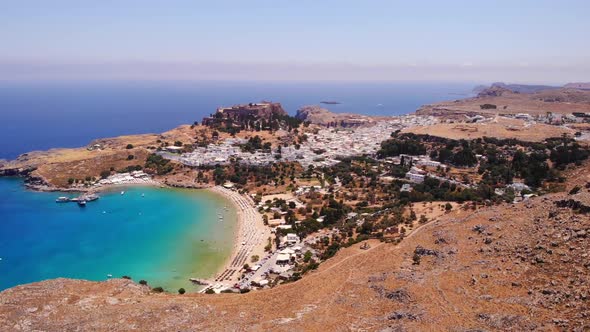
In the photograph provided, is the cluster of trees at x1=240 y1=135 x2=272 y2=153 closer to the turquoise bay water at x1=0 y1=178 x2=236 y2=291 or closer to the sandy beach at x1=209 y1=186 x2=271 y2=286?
the turquoise bay water at x1=0 y1=178 x2=236 y2=291

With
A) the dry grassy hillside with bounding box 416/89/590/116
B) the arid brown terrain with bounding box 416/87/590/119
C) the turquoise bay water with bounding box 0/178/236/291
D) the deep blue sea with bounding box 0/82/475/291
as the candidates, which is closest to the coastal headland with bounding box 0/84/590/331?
the turquoise bay water with bounding box 0/178/236/291

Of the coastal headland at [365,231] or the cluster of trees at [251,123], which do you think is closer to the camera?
the coastal headland at [365,231]

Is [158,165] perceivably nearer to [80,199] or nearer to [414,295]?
[80,199]

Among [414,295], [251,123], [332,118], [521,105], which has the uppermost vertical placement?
[521,105]

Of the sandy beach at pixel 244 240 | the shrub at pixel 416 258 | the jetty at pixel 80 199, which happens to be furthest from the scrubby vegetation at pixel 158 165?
the shrub at pixel 416 258

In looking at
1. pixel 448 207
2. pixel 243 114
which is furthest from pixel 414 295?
pixel 243 114

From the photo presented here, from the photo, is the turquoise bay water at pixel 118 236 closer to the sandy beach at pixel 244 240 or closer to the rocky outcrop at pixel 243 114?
the sandy beach at pixel 244 240
